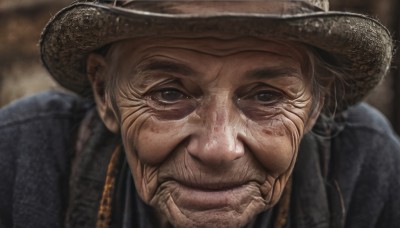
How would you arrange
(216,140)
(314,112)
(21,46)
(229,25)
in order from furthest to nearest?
(21,46), (314,112), (216,140), (229,25)

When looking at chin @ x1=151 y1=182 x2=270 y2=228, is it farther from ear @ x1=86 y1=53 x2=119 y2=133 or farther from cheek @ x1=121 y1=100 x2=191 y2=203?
ear @ x1=86 y1=53 x2=119 y2=133

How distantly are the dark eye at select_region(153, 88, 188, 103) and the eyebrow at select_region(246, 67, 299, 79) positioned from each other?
0.94 feet

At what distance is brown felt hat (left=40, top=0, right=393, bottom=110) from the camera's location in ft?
7.00

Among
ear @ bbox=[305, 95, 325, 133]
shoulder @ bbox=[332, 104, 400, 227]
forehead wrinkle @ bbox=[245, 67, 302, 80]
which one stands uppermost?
forehead wrinkle @ bbox=[245, 67, 302, 80]

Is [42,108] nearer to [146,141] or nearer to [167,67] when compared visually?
[146,141]

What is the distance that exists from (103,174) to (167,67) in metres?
0.85

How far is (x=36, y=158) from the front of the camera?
2961 millimetres

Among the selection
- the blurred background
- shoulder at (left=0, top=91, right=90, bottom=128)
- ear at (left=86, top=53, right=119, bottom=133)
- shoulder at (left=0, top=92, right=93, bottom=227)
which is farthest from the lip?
the blurred background

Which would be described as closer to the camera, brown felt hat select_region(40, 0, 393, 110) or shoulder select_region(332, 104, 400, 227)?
brown felt hat select_region(40, 0, 393, 110)

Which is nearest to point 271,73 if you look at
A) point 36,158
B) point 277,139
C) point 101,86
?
point 277,139

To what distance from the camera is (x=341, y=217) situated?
2947 millimetres

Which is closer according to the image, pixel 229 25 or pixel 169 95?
pixel 229 25

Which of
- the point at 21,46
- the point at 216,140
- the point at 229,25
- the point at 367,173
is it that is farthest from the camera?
the point at 21,46

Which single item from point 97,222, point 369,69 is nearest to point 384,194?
point 369,69
